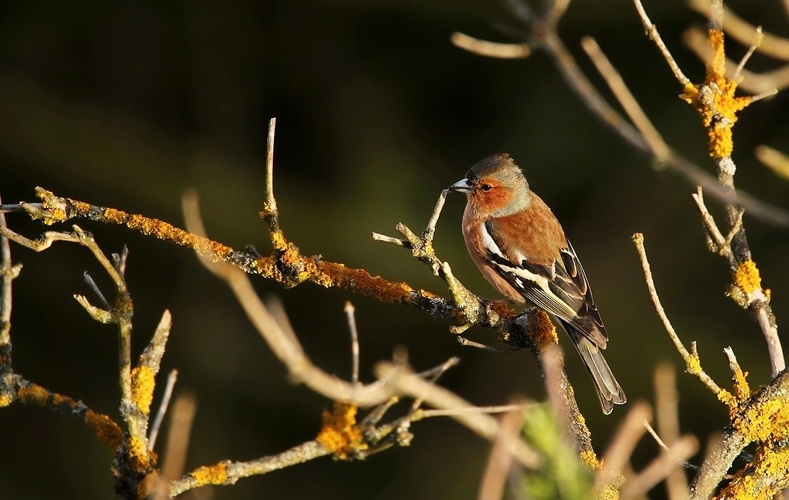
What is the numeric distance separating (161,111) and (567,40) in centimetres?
313

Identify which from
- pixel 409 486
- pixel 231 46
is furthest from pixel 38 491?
pixel 231 46

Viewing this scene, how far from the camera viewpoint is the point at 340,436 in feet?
7.10

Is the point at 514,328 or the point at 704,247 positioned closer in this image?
the point at 514,328

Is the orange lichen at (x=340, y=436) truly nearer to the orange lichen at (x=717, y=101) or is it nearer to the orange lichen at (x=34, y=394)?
the orange lichen at (x=34, y=394)

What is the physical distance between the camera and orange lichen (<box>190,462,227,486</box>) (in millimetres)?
2143

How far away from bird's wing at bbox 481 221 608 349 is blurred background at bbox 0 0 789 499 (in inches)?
66.5

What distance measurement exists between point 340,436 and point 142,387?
0.49 m

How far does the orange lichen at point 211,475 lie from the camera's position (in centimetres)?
214

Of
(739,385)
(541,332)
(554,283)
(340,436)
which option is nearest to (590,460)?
(739,385)

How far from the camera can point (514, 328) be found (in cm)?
311

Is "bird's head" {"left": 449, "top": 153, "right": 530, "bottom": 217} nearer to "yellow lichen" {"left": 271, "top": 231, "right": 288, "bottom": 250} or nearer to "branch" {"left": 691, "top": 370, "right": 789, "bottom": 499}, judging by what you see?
"yellow lichen" {"left": 271, "top": 231, "right": 288, "bottom": 250}

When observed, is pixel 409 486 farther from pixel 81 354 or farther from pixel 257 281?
pixel 81 354

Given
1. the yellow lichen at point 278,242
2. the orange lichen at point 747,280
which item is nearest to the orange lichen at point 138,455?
the yellow lichen at point 278,242

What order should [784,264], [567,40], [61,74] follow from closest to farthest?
[784,264] → [567,40] → [61,74]
